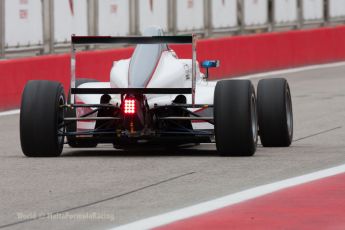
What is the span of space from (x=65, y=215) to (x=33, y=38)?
51.6ft

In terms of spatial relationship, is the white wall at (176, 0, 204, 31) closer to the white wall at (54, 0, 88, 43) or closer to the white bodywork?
the white wall at (54, 0, 88, 43)

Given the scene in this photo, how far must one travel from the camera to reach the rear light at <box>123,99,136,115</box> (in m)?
14.1

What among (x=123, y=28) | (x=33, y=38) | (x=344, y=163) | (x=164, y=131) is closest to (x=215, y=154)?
(x=164, y=131)

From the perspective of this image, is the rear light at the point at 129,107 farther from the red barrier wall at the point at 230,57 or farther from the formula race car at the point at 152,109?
the red barrier wall at the point at 230,57

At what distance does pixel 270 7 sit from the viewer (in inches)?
1453

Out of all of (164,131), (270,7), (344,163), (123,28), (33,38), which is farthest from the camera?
A: (270,7)

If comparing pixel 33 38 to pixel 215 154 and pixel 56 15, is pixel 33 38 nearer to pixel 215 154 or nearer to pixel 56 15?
pixel 56 15

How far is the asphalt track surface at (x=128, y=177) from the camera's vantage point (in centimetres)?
1012

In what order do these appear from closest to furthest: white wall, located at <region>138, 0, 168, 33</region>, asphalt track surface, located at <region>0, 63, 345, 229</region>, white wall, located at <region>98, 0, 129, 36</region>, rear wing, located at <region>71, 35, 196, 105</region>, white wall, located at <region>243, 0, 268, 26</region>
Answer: asphalt track surface, located at <region>0, 63, 345, 229</region> < rear wing, located at <region>71, 35, 196, 105</region> < white wall, located at <region>98, 0, 129, 36</region> < white wall, located at <region>138, 0, 168, 33</region> < white wall, located at <region>243, 0, 268, 26</region>

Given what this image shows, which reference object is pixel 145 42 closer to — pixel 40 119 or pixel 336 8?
pixel 40 119

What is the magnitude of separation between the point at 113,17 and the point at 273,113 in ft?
46.5

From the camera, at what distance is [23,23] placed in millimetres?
25109

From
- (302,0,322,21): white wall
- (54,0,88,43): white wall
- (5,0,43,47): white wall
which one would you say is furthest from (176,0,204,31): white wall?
(5,0,43,47): white wall

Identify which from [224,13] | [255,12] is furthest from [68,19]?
[255,12]
